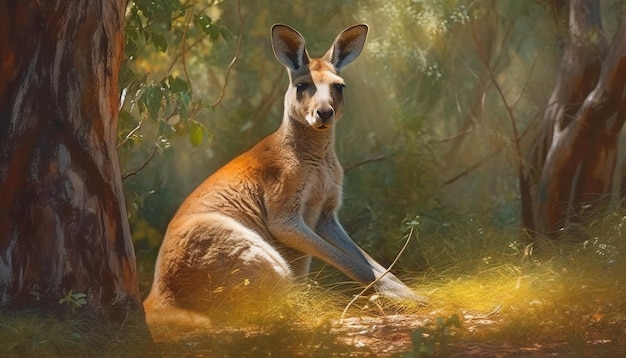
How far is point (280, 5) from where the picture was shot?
1371 cm

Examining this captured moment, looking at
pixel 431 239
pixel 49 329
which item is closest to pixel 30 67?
pixel 49 329

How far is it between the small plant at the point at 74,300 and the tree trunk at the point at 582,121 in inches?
218

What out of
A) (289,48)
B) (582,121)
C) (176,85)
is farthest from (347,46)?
(582,121)

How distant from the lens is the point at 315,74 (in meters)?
7.97

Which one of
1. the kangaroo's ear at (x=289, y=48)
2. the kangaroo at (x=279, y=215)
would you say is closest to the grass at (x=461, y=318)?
the kangaroo at (x=279, y=215)

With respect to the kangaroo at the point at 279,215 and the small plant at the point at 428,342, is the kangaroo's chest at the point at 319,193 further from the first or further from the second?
the small plant at the point at 428,342

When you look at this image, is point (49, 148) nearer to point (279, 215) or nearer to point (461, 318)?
point (279, 215)

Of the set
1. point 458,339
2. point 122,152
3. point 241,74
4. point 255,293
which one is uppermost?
point 241,74

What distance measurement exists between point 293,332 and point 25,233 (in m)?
1.78

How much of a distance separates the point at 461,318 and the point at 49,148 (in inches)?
111

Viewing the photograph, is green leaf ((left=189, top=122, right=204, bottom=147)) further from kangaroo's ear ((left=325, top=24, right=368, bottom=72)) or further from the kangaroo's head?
kangaroo's ear ((left=325, top=24, right=368, bottom=72))

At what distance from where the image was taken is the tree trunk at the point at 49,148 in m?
6.35

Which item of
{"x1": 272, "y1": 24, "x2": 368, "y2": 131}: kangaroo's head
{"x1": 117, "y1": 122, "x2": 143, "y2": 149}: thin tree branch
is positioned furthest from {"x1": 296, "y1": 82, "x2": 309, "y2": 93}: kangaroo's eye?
{"x1": 117, "y1": 122, "x2": 143, "y2": 149}: thin tree branch

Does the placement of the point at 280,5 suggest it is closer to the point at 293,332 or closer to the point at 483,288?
the point at 483,288
